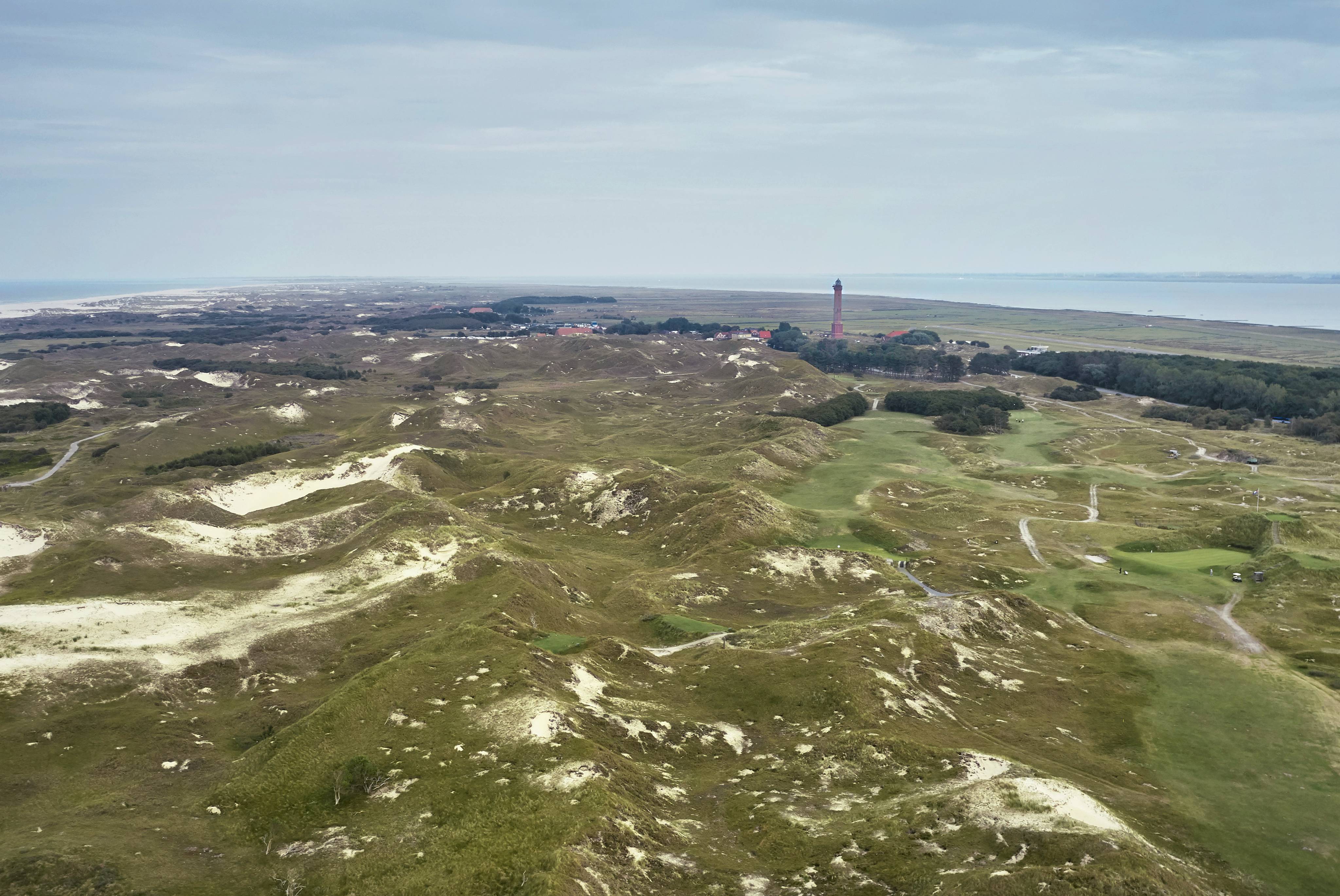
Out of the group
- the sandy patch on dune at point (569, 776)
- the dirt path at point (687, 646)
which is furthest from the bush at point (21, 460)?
the sandy patch on dune at point (569, 776)

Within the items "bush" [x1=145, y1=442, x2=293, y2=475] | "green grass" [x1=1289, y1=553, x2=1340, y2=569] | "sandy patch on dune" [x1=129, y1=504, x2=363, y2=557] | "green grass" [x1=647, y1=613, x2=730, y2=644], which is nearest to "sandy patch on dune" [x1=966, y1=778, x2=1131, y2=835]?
"green grass" [x1=647, y1=613, x2=730, y2=644]

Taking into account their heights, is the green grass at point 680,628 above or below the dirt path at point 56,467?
above

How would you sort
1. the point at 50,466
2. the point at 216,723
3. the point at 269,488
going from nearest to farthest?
1. the point at 216,723
2. the point at 269,488
3. the point at 50,466

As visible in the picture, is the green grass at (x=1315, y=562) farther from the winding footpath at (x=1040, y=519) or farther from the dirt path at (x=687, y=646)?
the dirt path at (x=687, y=646)

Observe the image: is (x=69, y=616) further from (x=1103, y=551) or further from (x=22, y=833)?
(x=1103, y=551)

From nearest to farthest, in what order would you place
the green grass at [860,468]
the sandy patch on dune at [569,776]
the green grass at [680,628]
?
the sandy patch on dune at [569,776]
the green grass at [680,628]
the green grass at [860,468]

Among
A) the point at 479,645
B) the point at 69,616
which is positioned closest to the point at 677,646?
the point at 479,645

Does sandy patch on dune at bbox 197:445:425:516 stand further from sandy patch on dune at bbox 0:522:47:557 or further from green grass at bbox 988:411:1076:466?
green grass at bbox 988:411:1076:466
